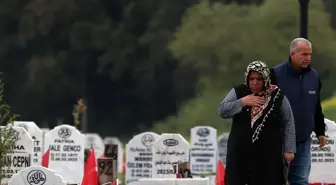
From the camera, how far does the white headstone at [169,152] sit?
55.3ft

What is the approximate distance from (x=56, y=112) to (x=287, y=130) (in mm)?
55463

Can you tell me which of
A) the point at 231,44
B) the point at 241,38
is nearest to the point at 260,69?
the point at 241,38

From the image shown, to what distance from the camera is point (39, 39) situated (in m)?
65.8

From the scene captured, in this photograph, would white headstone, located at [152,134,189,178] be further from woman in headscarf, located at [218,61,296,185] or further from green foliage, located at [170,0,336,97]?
green foliage, located at [170,0,336,97]

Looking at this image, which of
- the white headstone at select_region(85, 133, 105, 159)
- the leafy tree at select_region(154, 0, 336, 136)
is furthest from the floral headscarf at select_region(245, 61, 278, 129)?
the leafy tree at select_region(154, 0, 336, 136)

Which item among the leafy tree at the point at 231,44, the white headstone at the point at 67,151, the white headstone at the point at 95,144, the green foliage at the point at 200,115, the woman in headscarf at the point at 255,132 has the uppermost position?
the leafy tree at the point at 231,44

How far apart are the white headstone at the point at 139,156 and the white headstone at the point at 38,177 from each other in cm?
954

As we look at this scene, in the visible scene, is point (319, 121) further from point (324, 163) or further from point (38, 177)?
point (324, 163)

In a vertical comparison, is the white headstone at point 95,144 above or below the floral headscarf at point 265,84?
above

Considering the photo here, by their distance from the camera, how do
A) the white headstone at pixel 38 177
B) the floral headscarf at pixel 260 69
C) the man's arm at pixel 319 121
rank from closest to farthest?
the floral headscarf at pixel 260 69
the white headstone at pixel 38 177
the man's arm at pixel 319 121

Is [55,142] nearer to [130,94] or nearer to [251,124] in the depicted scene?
[251,124]

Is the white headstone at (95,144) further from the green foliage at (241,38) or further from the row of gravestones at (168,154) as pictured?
the green foliage at (241,38)

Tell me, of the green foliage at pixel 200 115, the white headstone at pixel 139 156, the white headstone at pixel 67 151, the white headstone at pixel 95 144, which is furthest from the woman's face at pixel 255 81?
the green foliage at pixel 200 115

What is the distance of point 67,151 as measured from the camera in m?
18.9
